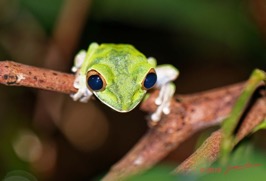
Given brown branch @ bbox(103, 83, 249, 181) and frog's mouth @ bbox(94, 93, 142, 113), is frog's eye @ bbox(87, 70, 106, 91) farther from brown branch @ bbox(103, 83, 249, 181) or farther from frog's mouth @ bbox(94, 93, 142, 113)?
brown branch @ bbox(103, 83, 249, 181)

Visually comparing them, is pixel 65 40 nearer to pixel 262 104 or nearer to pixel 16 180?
pixel 16 180

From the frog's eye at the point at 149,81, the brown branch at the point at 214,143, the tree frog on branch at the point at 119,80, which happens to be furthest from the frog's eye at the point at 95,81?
the brown branch at the point at 214,143

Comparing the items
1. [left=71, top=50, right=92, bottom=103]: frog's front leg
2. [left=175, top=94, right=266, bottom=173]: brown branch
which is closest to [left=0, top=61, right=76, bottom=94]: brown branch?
[left=71, top=50, right=92, bottom=103]: frog's front leg

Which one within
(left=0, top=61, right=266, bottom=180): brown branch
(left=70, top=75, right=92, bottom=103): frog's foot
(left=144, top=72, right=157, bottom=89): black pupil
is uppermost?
(left=70, top=75, right=92, bottom=103): frog's foot

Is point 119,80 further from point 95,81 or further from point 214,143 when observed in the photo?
point 214,143

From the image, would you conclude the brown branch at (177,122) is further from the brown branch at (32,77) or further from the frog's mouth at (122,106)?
the brown branch at (32,77)

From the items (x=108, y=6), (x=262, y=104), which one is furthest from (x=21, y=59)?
(x=262, y=104)

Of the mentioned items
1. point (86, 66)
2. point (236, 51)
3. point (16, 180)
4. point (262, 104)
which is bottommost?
point (262, 104)

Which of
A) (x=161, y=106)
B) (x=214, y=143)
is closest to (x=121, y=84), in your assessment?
(x=161, y=106)
